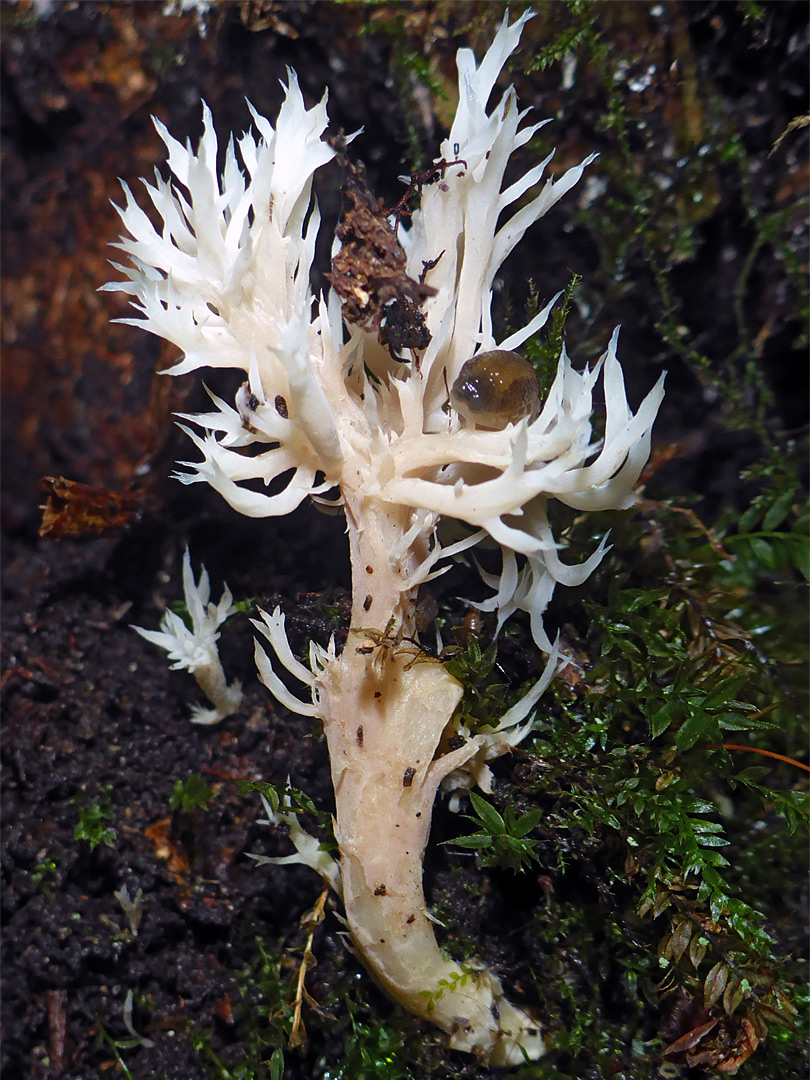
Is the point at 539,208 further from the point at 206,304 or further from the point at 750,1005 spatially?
the point at 750,1005

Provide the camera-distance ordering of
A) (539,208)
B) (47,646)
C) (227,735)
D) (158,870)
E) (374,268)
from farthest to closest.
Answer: (47,646)
(227,735)
(158,870)
(539,208)
(374,268)

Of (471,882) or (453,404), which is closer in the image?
(453,404)

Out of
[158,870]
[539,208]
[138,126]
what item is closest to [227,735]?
[158,870]

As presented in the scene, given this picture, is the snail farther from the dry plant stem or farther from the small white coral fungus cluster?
the dry plant stem

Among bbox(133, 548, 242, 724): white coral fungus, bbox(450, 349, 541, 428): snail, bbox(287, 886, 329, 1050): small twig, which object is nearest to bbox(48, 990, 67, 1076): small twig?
bbox(287, 886, 329, 1050): small twig

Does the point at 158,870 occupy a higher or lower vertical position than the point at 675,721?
lower

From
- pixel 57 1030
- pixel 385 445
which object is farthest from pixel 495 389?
pixel 57 1030
